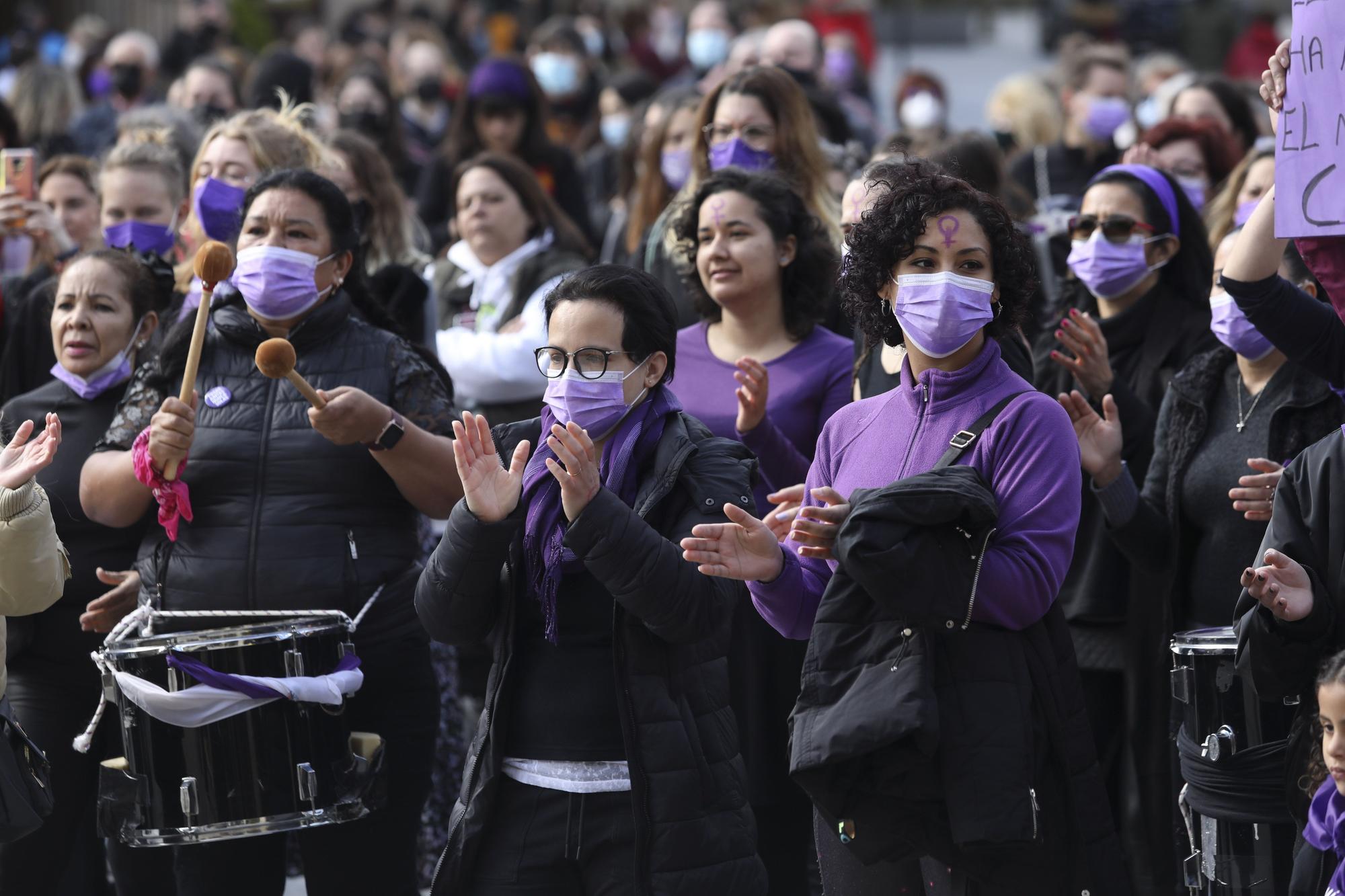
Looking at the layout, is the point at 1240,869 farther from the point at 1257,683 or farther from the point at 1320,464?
the point at 1320,464

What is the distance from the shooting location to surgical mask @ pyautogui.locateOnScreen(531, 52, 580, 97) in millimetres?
12602

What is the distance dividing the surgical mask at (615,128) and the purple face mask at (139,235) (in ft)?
18.9

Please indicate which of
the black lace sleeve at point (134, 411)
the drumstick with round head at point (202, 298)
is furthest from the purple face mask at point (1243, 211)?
the black lace sleeve at point (134, 411)

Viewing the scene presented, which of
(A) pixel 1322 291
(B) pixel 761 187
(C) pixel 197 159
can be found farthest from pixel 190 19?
(A) pixel 1322 291

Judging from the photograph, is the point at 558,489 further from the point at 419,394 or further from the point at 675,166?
the point at 675,166

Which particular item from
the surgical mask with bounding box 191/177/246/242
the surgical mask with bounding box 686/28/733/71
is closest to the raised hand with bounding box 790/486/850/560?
the surgical mask with bounding box 191/177/246/242

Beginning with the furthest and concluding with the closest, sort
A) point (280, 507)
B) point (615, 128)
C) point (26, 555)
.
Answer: point (615, 128)
point (280, 507)
point (26, 555)

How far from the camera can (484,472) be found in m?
4.08

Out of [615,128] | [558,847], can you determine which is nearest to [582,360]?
[558,847]

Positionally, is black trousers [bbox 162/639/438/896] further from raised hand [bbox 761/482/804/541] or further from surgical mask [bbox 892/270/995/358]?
surgical mask [bbox 892/270/995/358]

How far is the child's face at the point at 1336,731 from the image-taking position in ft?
12.1

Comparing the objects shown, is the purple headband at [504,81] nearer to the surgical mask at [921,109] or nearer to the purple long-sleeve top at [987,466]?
the surgical mask at [921,109]

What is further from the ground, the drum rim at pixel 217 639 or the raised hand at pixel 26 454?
the raised hand at pixel 26 454

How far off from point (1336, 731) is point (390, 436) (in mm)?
2474
